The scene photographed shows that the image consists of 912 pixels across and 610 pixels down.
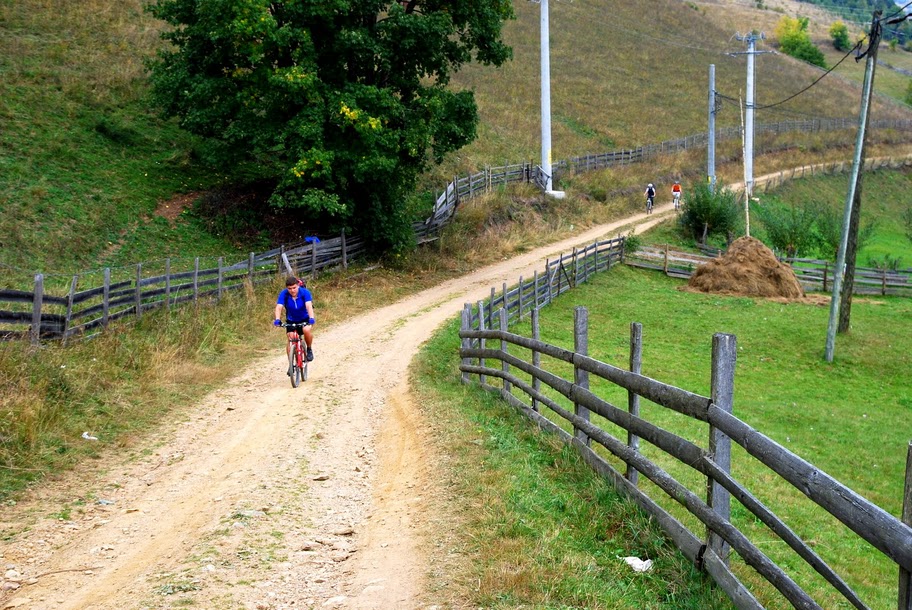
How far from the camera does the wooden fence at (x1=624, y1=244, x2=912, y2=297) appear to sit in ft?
116

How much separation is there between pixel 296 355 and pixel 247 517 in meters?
6.47

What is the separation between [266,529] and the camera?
23.7 feet

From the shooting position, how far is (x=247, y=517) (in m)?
7.49

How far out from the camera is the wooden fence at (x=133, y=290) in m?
12.9

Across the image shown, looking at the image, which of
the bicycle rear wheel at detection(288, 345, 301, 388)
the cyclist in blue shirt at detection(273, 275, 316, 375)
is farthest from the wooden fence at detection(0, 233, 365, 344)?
the bicycle rear wheel at detection(288, 345, 301, 388)

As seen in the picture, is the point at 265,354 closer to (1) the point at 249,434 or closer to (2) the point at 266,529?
(1) the point at 249,434

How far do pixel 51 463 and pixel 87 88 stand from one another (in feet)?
86.1

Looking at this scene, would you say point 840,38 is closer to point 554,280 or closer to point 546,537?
point 554,280

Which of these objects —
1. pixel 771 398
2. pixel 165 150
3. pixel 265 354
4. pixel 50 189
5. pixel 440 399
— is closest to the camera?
pixel 440 399

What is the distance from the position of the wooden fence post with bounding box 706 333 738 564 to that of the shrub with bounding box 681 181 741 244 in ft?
124

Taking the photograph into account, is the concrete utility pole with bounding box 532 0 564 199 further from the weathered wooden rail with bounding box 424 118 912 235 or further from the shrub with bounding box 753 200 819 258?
the shrub with bounding box 753 200 819 258

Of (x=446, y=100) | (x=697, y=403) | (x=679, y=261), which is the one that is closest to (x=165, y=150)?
(x=446, y=100)

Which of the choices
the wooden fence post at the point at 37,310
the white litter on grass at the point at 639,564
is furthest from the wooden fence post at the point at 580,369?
the wooden fence post at the point at 37,310

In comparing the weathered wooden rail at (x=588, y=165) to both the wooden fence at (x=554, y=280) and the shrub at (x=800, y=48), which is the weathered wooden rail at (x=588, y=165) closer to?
the wooden fence at (x=554, y=280)
